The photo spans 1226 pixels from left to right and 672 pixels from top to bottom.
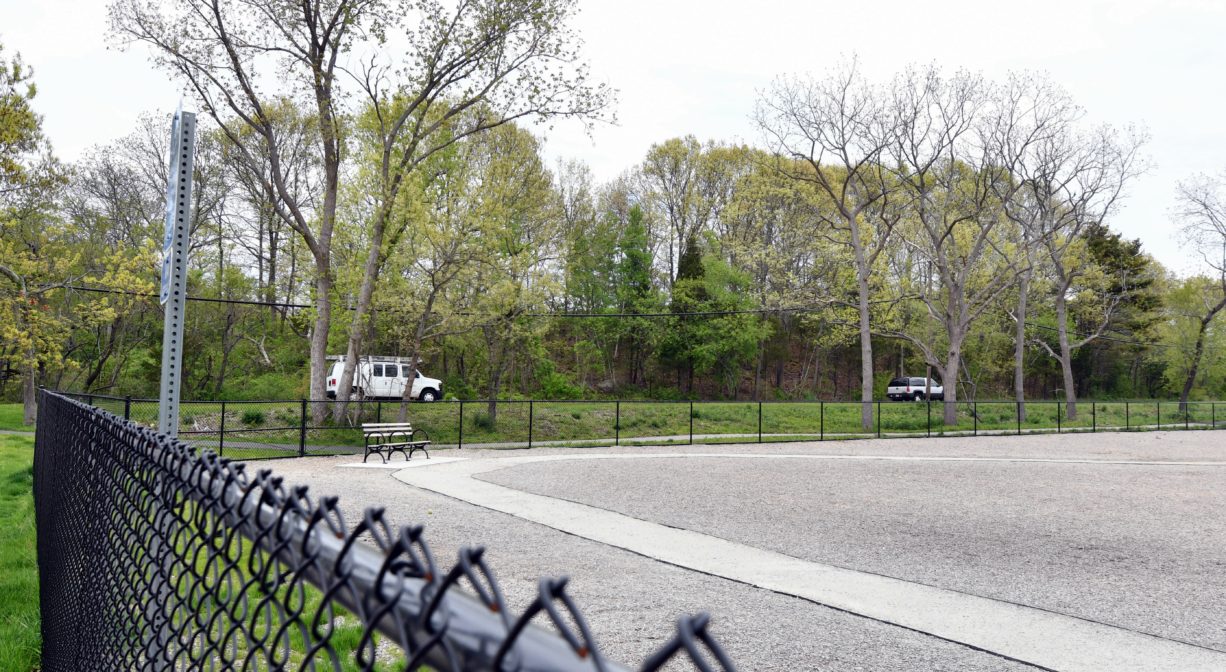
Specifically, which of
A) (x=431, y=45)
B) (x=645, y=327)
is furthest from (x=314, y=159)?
(x=645, y=327)

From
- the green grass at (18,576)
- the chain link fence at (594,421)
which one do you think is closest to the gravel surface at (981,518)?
the green grass at (18,576)

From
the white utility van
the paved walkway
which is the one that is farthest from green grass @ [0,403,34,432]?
the paved walkway

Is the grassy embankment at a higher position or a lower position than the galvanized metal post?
lower

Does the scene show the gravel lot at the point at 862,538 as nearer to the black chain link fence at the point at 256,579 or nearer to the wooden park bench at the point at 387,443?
the wooden park bench at the point at 387,443

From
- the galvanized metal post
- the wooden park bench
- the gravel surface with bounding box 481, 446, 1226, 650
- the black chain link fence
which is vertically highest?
the galvanized metal post

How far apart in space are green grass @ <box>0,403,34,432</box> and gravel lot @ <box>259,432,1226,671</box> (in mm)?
14416

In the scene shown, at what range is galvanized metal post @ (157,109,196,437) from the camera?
377cm

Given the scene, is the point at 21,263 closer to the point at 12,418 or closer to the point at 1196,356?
the point at 12,418

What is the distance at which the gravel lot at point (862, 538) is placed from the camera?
596cm

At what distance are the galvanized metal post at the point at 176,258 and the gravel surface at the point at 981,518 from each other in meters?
6.39

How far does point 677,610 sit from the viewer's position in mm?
6367

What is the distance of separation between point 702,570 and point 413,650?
288 inches

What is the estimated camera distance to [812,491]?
14023mm

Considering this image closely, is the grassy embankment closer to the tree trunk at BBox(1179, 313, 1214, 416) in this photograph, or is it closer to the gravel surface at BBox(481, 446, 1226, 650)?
the tree trunk at BBox(1179, 313, 1214, 416)
